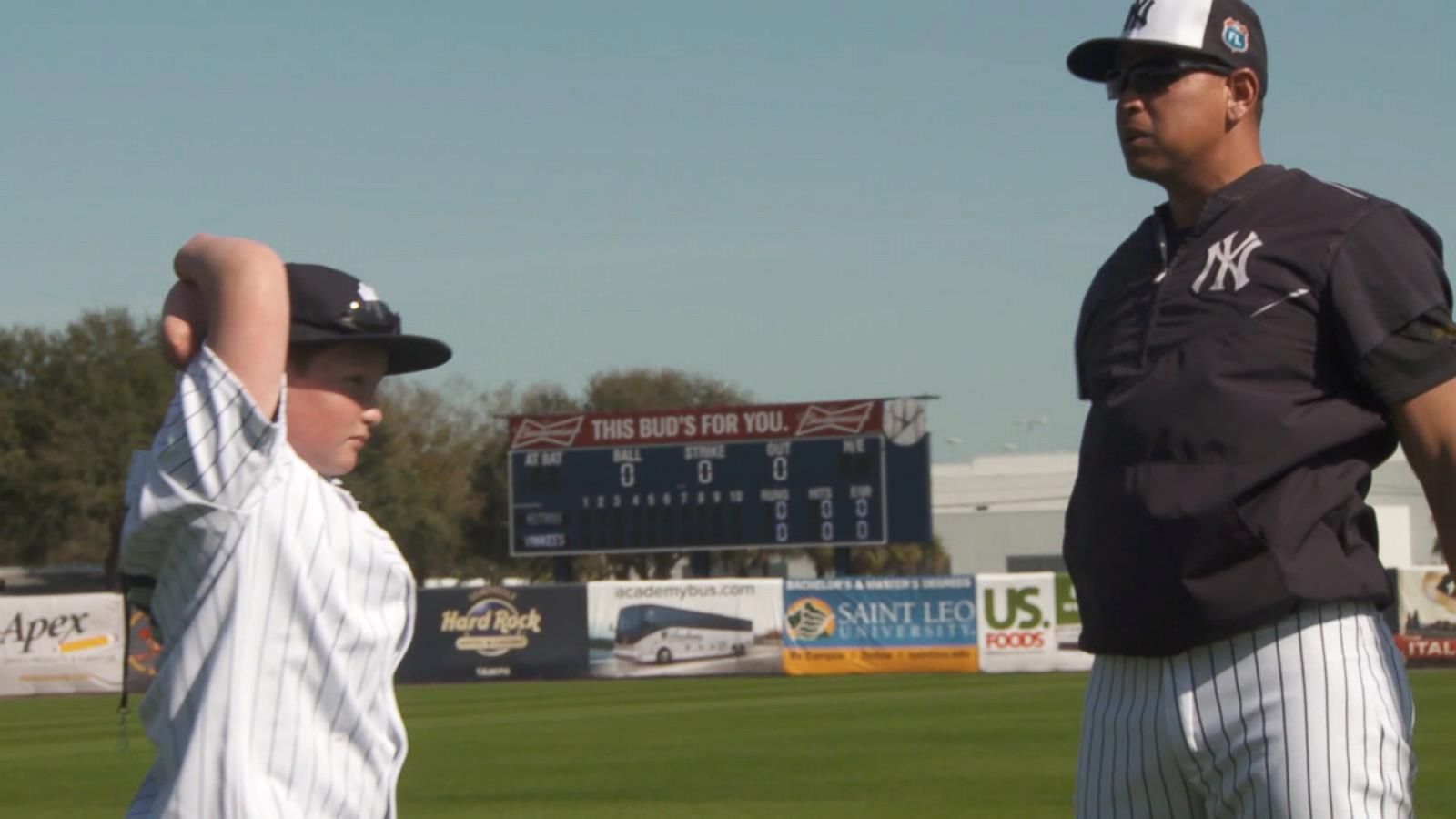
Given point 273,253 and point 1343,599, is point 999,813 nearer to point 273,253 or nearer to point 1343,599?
point 1343,599

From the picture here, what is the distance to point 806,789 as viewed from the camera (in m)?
13.4

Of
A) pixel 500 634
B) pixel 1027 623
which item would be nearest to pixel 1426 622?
pixel 1027 623

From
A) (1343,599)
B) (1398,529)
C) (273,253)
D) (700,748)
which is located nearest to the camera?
(273,253)

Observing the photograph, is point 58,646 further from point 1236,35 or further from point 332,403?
point 1236,35

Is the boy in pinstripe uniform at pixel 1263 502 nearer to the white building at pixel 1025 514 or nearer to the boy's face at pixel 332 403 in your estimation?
the boy's face at pixel 332 403

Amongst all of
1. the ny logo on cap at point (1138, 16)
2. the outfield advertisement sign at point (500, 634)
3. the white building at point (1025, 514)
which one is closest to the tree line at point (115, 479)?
the white building at point (1025, 514)

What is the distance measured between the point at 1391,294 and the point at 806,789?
33.2 ft

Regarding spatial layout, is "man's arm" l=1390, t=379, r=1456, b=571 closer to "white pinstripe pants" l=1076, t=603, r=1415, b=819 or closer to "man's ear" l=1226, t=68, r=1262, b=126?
"white pinstripe pants" l=1076, t=603, r=1415, b=819

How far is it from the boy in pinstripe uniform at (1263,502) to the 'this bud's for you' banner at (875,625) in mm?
29843

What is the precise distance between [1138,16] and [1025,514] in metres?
89.0

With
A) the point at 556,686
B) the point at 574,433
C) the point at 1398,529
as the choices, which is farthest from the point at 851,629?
the point at 1398,529

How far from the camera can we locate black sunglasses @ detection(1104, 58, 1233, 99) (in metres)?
3.89

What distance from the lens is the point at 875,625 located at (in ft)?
111

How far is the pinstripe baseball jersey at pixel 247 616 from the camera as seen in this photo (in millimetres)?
3115
